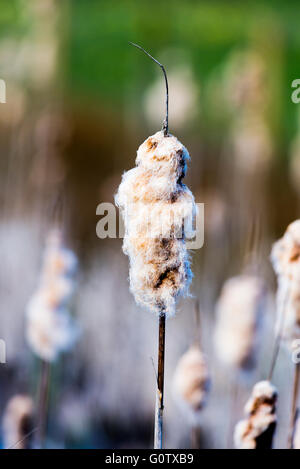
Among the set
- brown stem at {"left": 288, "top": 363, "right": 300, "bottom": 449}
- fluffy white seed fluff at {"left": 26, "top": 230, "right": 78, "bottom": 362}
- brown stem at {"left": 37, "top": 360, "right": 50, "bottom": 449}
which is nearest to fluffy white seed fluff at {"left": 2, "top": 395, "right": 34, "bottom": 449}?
brown stem at {"left": 37, "top": 360, "right": 50, "bottom": 449}

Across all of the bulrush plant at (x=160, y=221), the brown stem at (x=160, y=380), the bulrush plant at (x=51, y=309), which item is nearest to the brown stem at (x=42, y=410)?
the bulrush plant at (x=51, y=309)

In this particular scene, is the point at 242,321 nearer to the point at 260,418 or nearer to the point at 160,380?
the point at 260,418

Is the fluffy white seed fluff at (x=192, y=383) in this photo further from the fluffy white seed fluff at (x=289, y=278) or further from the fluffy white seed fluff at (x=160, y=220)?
the fluffy white seed fluff at (x=160, y=220)

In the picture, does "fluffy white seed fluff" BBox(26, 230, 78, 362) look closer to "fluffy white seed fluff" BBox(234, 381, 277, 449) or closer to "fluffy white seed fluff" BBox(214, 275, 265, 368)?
"fluffy white seed fluff" BBox(214, 275, 265, 368)

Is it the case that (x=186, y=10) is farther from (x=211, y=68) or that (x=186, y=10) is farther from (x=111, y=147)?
(x=111, y=147)

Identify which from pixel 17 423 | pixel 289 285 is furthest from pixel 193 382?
pixel 17 423

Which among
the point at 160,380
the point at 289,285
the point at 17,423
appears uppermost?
the point at 289,285

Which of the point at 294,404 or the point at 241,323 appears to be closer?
the point at 294,404
